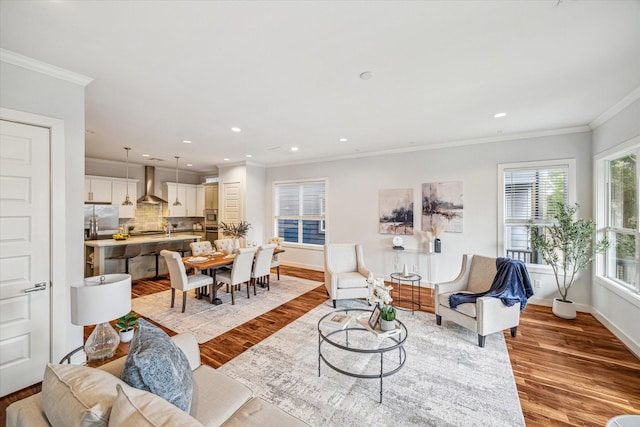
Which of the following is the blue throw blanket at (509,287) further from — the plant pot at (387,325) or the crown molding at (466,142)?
the crown molding at (466,142)

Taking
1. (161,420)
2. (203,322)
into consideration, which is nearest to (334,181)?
(203,322)

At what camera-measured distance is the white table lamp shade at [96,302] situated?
1.73 metres

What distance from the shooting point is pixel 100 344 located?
1978mm

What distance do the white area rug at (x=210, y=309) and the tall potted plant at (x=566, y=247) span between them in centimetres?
385

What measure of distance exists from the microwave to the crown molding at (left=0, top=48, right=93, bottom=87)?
→ 5.27 m

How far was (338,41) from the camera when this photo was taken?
1924 millimetres

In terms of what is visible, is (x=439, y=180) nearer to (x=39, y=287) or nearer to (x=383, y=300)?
(x=383, y=300)

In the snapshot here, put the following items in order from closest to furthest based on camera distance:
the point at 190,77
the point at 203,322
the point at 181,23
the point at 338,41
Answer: the point at 181,23 → the point at 338,41 → the point at 190,77 → the point at 203,322

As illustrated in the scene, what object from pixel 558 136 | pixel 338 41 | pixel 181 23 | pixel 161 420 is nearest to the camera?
pixel 161 420

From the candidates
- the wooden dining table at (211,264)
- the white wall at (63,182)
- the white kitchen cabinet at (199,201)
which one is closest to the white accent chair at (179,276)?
the wooden dining table at (211,264)

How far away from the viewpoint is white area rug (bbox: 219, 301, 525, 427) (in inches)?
76.0

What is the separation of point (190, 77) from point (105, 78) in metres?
0.83

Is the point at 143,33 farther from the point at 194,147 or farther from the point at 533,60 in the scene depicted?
the point at 194,147

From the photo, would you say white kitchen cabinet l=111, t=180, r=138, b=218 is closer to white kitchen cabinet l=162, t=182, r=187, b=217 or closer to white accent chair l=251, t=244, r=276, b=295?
white kitchen cabinet l=162, t=182, r=187, b=217
